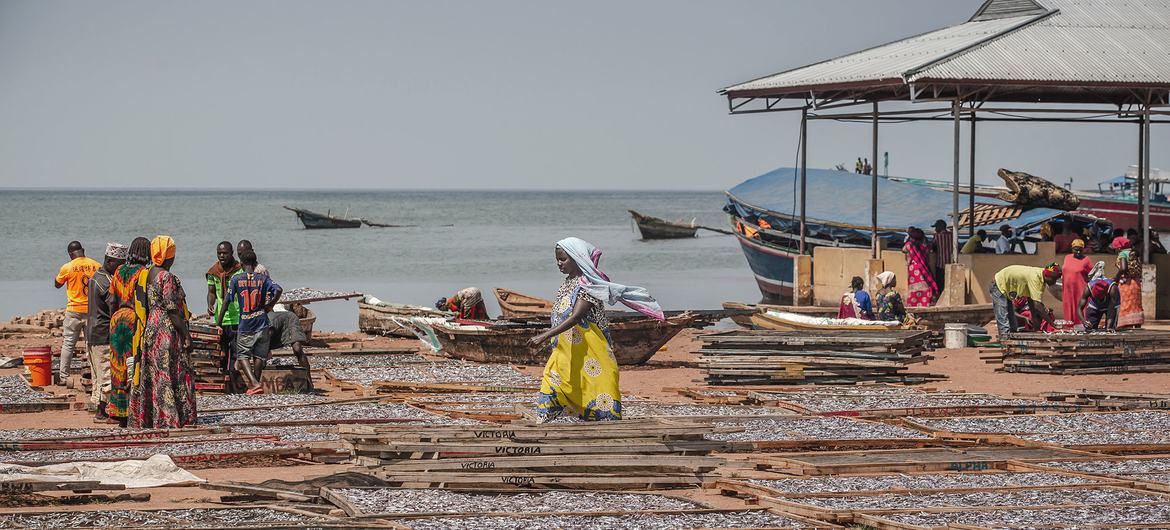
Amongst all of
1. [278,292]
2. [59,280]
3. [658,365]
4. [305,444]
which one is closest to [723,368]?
[658,365]

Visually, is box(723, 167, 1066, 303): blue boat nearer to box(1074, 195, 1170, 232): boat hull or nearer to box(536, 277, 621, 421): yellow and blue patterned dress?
box(536, 277, 621, 421): yellow and blue patterned dress

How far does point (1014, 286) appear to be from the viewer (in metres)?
20.7

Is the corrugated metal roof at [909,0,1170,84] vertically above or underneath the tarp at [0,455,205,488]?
above

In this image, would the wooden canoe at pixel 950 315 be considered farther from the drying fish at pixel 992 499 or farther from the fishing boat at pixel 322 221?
the fishing boat at pixel 322 221

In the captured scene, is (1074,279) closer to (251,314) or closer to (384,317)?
(384,317)

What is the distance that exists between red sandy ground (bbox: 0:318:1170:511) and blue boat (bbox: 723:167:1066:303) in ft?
29.4

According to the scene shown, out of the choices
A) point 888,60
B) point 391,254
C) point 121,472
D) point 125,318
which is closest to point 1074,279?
point 888,60

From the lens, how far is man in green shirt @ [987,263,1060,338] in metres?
20.6

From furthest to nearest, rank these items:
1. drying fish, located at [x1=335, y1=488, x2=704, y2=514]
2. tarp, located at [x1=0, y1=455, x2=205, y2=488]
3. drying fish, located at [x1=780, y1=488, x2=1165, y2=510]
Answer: tarp, located at [x1=0, y1=455, x2=205, y2=488]
drying fish, located at [x1=780, y1=488, x2=1165, y2=510]
drying fish, located at [x1=335, y1=488, x2=704, y2=514]

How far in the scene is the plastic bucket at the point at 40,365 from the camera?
17.8 m

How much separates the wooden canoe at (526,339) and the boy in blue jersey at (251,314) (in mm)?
4248

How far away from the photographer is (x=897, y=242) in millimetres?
32812

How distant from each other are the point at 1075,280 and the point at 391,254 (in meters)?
59.1

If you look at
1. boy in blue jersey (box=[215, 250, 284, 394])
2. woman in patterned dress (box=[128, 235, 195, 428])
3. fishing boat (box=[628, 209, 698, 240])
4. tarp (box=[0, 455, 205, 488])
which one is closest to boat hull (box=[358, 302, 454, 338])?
boy in blue jersey (box=[215, 250, 284, 394])
